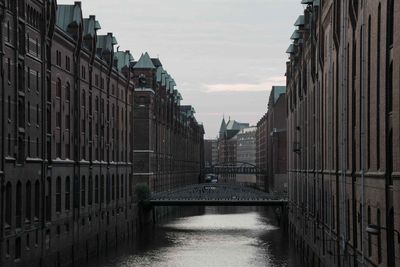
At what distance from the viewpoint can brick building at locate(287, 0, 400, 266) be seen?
27.5 metres

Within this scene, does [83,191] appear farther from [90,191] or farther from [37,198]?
[37,198]

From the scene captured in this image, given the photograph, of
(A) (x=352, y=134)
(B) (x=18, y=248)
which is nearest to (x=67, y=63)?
(B) (x=18, y=248)

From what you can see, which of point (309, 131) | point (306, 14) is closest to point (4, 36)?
point (309, 131)

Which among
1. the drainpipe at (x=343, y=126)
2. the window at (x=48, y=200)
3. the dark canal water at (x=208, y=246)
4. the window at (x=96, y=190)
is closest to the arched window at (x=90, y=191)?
the window at (x=96, y=190)

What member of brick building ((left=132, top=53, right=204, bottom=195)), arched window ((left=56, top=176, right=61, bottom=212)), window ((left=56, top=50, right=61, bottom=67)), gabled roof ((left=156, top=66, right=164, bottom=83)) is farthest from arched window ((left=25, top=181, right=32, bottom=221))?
gabled roof ((left=156, top=66, right=164, bottom=83))

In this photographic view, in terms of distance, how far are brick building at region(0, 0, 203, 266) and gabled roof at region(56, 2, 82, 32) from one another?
0.08 meters

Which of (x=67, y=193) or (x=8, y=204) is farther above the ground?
(x=8, y=204)

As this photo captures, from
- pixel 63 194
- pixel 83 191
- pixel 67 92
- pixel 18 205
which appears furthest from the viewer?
pixel 83 191

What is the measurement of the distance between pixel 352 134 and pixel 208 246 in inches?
1352

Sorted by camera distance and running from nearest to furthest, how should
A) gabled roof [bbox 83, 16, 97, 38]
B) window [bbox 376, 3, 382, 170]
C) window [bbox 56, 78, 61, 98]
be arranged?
window [bbox 376, 3, 382, 170]
window [bbox 56, 78, 61, 98]
gabled roof [bbox 83, 16, 97, 38]

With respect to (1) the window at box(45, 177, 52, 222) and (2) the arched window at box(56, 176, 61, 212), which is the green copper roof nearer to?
(2) the arched window at box(56, 176, 61, 212)

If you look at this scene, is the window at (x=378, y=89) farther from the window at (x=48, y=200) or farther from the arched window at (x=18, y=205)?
the window at (x=48, y=200)

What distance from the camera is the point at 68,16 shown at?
202 feet

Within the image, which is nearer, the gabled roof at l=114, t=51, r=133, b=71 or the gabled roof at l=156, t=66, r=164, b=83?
the gabled roof at l=114, t=51, r=133, b=71
